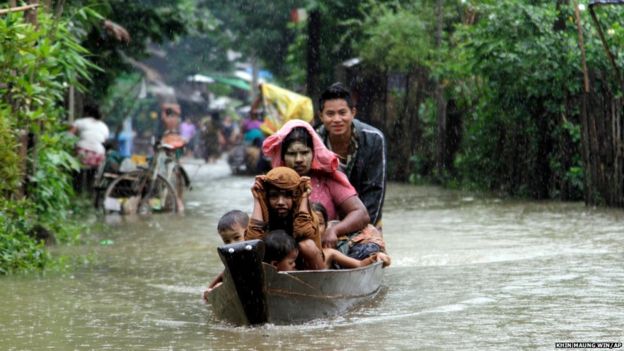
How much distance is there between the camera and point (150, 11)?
59.0 ft

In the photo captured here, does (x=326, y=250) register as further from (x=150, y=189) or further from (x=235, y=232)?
(x=150, y=189)

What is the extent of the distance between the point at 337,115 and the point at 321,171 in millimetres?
729

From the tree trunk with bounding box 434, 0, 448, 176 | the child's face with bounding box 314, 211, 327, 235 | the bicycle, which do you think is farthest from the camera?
the tree trunk with bounding box 434, 0, 448, 176

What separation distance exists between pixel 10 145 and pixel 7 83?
0.81 m

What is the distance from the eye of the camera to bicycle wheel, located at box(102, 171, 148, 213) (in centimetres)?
1619

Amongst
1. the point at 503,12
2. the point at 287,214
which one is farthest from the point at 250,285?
the point at 503,12

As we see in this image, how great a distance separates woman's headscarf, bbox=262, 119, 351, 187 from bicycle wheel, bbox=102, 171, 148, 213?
853cm

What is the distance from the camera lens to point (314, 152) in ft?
25.5

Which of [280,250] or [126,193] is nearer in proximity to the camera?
[280,250]

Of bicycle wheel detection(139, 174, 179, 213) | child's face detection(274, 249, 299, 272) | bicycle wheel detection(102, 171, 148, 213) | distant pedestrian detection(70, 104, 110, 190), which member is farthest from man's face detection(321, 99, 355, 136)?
distant pedestrian detection(70, 104, 110, 190)

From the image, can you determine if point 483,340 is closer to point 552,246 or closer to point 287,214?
point 287,214

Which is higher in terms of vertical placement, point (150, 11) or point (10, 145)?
point (150, 11)

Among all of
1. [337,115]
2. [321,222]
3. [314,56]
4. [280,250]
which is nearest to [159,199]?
[337,115]

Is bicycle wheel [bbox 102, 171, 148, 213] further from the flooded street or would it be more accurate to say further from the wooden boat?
the wooden boat
